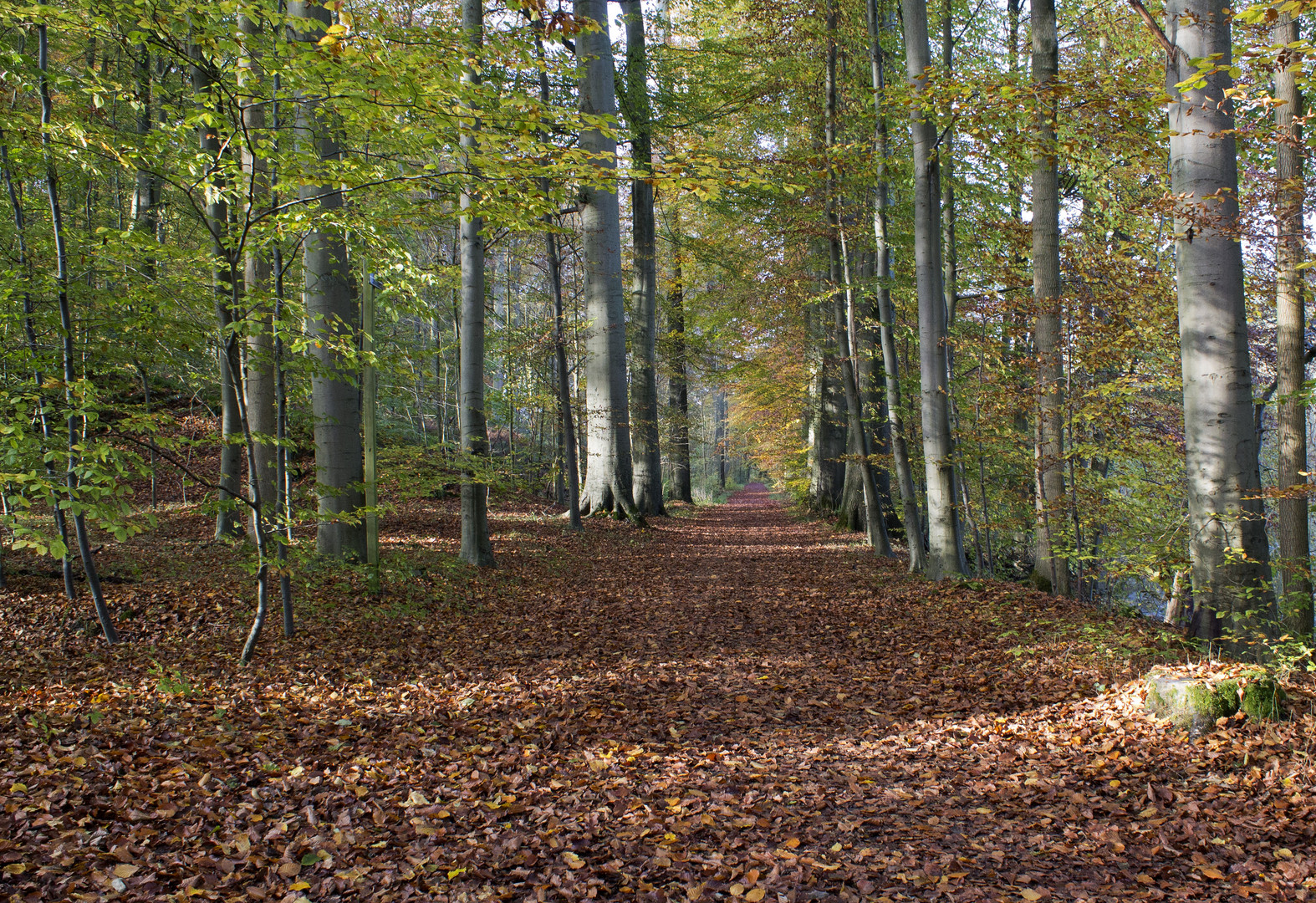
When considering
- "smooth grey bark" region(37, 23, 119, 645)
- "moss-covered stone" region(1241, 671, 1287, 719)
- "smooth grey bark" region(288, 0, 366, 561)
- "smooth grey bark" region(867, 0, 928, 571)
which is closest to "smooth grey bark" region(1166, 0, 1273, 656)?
"moss-covered stone" region(1241, 671, 1287, 719)

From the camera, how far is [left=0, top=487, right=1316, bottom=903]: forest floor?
9.84 feet

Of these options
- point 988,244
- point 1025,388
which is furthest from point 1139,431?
point 988,244

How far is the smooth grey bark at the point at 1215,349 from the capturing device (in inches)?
182

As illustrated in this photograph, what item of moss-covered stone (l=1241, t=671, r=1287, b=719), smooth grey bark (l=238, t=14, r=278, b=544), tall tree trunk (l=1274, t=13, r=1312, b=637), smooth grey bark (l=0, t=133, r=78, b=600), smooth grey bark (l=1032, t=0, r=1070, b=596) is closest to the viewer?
moss-covered stone (l=1241, t=671, r=1287, b=719)

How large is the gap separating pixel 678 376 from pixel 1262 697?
56.9 feet

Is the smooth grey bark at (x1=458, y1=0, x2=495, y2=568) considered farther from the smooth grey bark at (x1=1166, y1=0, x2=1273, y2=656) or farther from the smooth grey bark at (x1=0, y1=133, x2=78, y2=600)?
the smooth grey bark at (x1=1166, y1=0, x2=1273, y2=656)

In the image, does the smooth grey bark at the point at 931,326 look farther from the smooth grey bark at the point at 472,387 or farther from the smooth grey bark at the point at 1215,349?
the smooth grey bark at the point at 472,387

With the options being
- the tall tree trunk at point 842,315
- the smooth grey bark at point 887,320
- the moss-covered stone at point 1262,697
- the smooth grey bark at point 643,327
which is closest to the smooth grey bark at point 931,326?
the smooth grey bark at point 887,320

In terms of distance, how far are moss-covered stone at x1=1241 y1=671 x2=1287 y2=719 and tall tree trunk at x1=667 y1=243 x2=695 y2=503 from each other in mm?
14303

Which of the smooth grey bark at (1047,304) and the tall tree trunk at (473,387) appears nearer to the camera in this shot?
the smooth grey bark at (1047,304)

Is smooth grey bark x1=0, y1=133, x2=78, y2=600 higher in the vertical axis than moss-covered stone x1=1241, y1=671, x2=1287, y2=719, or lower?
higher

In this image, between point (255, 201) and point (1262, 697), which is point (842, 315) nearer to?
point (1262, 697)

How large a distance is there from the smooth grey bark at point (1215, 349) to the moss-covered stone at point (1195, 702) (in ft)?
2.06

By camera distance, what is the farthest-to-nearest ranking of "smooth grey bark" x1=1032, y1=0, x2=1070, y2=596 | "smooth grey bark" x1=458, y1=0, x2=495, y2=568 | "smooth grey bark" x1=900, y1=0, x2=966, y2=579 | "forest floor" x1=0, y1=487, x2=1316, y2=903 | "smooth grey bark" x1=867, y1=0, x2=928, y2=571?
"smooth grey bark" x1=867, y1=0, x2=928, y2=571 < "smooth grey bark" x1=458, y1=0, x2=495, y2=568 < "smooth grey bark" x1=900, y1=0, x2=966, y2=579 < "smooth grey bark" x1=1032, y1=0, x2=1070, y2=596 < "forest floor" x1=0, y1=487, x2=1316, y2=903
